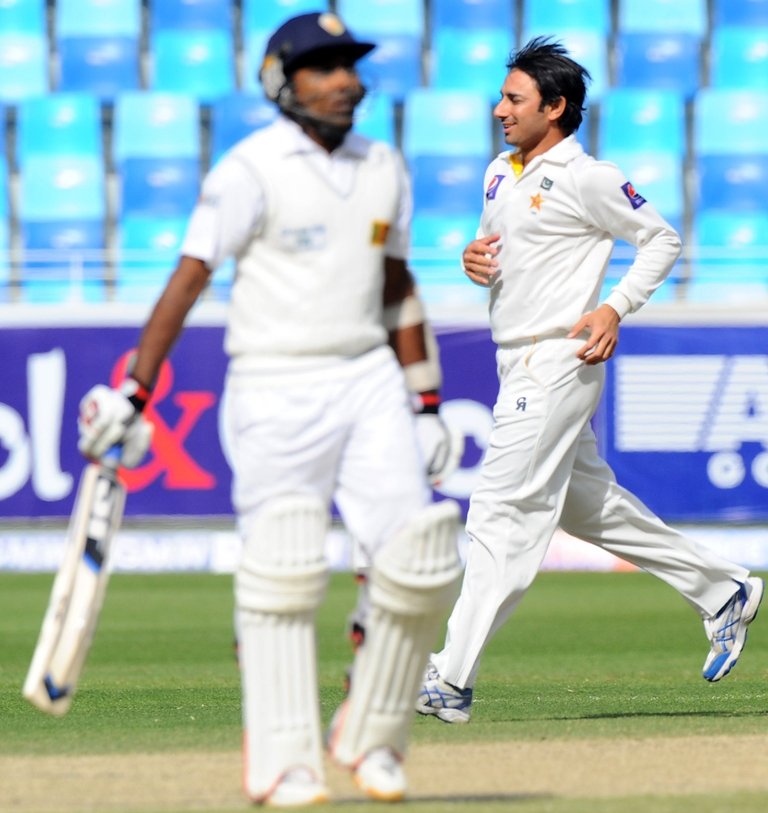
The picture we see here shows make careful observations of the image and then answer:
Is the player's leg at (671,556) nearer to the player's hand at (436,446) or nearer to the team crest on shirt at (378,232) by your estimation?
the player's hand at (436,446)

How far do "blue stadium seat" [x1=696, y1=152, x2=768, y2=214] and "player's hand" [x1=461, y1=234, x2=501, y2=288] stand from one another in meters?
11.0

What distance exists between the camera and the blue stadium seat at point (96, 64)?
17250 millimetres

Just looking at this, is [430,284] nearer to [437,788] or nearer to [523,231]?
[523,231]

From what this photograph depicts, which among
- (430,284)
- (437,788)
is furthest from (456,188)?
(437,788)

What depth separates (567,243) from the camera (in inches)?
222

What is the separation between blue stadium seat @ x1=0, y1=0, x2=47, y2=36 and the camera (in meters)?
17.3

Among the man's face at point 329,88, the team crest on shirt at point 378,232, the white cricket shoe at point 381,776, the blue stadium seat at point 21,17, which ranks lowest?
the blue stadium seat at point 21,17

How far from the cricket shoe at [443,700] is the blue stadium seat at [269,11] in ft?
41.7

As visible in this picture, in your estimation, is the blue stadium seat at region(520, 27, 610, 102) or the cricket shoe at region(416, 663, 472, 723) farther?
the blue stadium seat at region(520, 27, 610, 102)

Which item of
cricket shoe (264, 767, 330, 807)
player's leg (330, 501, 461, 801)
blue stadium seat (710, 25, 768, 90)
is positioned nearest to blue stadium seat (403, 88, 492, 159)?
blue stadium seat (710, 25, 768, 90)

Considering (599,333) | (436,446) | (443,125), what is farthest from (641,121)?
(436,446)

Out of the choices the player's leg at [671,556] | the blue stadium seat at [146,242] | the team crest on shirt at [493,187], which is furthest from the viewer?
the blue stadium seat at [146,242]

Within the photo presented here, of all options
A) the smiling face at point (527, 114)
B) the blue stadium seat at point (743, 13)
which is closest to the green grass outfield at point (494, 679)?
the smiling face at point (527, 114)

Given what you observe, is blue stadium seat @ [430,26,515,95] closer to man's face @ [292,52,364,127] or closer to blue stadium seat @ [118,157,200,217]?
blue stadium seat @ [118,157,200,217]
